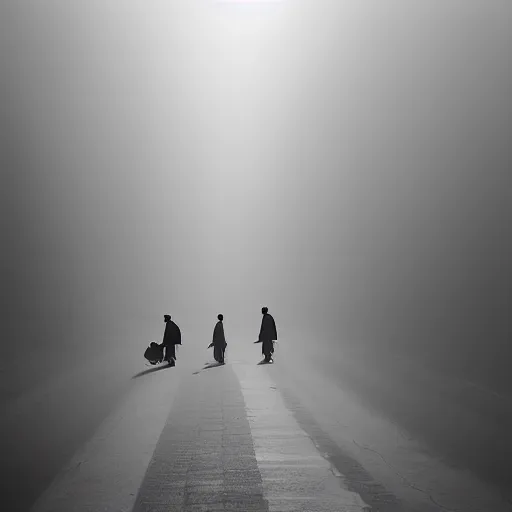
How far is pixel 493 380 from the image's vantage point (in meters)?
9.50

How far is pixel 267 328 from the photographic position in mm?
19219

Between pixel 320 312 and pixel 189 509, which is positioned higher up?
pixel 320 312

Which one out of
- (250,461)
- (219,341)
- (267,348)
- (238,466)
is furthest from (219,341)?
(238,466)

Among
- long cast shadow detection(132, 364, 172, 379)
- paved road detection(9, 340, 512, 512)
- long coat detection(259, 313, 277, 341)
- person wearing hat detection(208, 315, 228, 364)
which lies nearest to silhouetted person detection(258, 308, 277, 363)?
long coat detection(259, 313, 277, 341)

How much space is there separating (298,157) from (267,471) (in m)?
109

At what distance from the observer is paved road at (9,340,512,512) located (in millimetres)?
6371

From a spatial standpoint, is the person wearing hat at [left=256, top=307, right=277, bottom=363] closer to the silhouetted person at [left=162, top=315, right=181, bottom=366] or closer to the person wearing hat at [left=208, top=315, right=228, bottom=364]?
the person wearing hat at [left=208, top=315, right=228, bottom=364]

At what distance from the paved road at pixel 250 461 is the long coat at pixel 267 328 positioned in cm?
526

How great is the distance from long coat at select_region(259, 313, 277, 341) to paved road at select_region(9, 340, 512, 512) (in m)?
5.26

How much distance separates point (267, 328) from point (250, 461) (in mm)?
11493

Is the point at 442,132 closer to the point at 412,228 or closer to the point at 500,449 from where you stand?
the point at 412,228

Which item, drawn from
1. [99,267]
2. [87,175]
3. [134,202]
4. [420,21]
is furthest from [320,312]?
[134,202]

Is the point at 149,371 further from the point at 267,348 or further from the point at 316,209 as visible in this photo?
the point at 316,209

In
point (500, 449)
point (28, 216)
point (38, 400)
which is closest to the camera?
point (500, 449)
